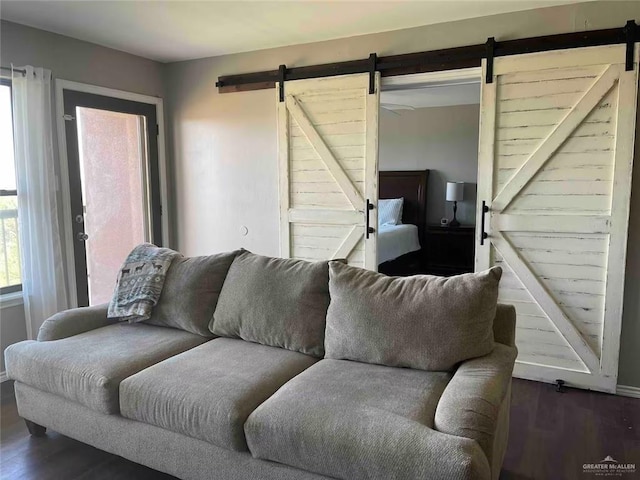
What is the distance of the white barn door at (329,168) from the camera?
12.1 ft

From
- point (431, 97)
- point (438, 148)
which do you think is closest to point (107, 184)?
point (431, 97)

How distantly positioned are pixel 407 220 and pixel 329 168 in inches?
126

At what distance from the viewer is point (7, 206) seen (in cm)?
340

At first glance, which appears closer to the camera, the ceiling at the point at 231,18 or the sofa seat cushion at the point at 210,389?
the sofa seat cushion at the point at 210,389

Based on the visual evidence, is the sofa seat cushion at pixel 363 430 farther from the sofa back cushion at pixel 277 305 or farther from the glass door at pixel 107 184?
the glass door at pixel 107 184

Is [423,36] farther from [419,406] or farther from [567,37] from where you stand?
[419,406]

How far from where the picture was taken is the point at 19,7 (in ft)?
10.0

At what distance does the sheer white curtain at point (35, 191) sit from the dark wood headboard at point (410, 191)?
14.3 ft

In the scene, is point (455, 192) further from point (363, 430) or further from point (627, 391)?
point (363, 430)

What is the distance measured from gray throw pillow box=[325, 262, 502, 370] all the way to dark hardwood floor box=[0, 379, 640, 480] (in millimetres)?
750

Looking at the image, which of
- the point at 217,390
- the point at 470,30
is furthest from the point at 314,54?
the point at 217,390

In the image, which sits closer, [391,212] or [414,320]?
[414,320]

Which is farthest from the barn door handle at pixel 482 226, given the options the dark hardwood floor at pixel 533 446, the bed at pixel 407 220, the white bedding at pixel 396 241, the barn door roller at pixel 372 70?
the bed at pixel 407 220

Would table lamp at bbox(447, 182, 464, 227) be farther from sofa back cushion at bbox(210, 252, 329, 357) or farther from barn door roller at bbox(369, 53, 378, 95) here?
sofa back cushion at bbox(210, 252, 329, 357)
